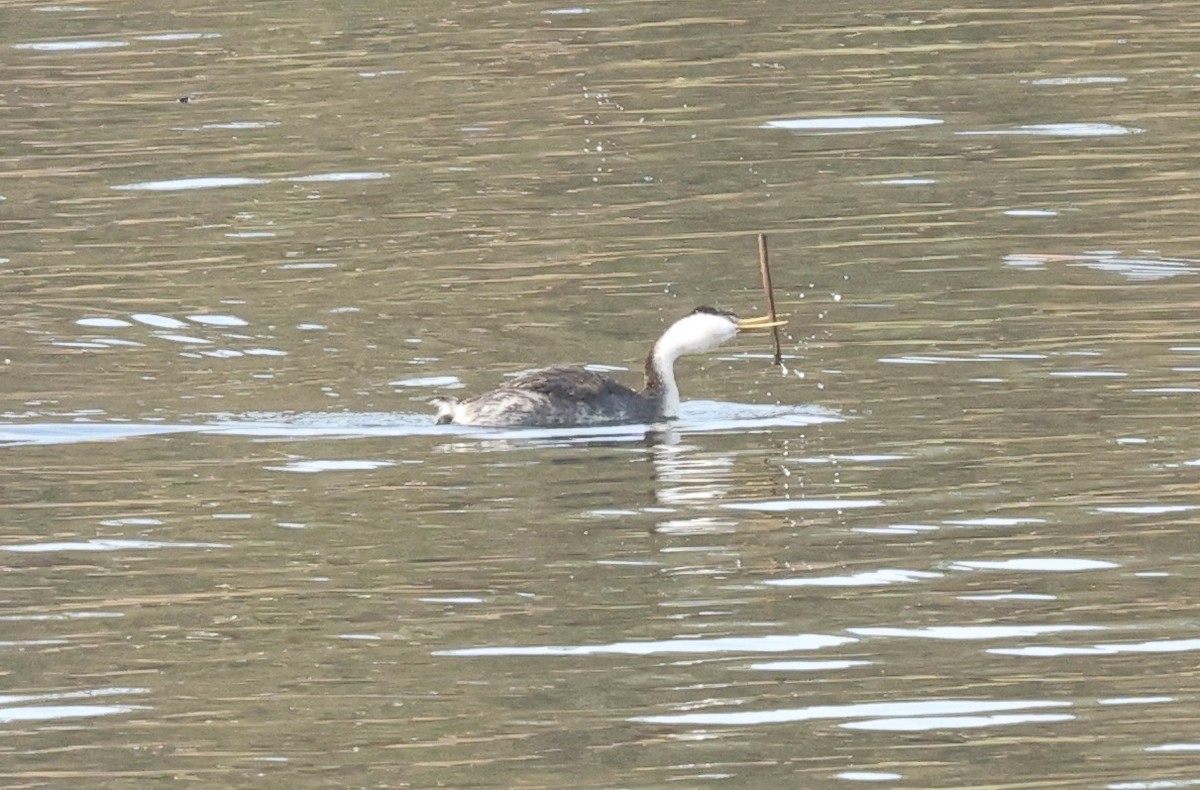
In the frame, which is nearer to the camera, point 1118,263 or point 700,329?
point 700,329

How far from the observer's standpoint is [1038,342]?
15.2m

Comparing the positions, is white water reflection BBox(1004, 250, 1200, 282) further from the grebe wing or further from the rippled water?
the grebe wing

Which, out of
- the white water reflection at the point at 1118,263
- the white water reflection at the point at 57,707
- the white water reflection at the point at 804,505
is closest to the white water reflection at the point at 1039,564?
the white water reflection at the point at 804,505

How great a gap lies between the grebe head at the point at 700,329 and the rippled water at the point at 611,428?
0.32 meters

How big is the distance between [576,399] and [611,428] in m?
0.26

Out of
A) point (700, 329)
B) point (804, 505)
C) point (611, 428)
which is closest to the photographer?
point (804, 505)

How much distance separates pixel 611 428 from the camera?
1447 cm

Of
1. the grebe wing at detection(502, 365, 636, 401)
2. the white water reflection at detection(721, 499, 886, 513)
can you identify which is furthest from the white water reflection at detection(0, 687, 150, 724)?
the grebe wing at detection(502, 365, 636, 401)

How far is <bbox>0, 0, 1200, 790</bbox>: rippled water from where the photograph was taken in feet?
29.9

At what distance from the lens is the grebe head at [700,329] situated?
1510 cm

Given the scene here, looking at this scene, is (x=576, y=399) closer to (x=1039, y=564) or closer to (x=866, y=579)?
(x=866, y=579)

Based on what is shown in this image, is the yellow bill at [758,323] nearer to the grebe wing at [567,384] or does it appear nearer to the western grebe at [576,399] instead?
the western grebe at [576,399]

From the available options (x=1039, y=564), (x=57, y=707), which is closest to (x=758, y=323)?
(x=1039, y=564)

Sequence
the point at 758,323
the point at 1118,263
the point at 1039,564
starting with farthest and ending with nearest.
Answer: the point at 1118,263
the point at 758,323
the point at 1039,564
